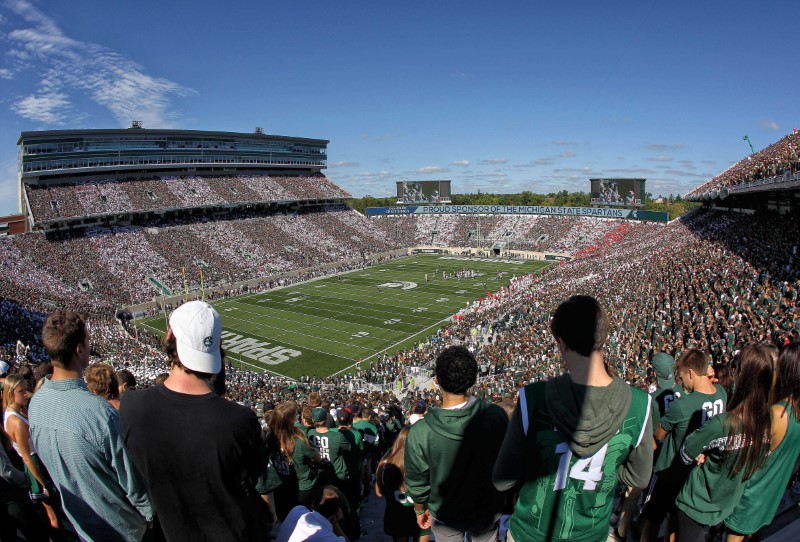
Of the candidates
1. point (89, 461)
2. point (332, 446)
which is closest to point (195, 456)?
point (89, 461)

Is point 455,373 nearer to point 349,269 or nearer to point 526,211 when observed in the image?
point 349,269

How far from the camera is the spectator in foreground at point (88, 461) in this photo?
104 inches

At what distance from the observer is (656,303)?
18.8 m

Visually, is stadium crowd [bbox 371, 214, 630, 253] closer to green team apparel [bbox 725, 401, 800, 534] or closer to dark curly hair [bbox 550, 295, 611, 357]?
green team apparel [bbox 725, 401, 800, 534]

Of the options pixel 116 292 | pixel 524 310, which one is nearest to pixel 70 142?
pixel 116 292

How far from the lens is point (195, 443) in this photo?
2066 mm

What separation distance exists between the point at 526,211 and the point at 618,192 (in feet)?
40.1

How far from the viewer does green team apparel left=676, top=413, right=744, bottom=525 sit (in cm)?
299

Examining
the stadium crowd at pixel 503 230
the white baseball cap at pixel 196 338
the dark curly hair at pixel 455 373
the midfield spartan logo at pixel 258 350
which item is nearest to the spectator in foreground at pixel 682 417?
the dark curly hair at pixel 455 373

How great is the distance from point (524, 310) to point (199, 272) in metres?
30.6

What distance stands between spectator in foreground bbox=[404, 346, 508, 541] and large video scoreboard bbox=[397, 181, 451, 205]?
7797 centimetres

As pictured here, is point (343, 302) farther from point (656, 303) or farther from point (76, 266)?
point (656, 303)

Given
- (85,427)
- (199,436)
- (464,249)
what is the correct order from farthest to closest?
(464,249) < (85,427) < (199,436)

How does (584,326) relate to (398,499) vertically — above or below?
above
